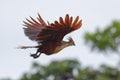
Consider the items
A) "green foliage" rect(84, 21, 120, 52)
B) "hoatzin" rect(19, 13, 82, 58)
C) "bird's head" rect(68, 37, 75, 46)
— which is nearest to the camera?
"hoatzin" rect(19, 13, 82, 58)

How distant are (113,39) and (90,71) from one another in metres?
6.75

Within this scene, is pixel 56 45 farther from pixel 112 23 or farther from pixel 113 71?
pixel 112 23

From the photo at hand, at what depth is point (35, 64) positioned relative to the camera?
49406 millimetres

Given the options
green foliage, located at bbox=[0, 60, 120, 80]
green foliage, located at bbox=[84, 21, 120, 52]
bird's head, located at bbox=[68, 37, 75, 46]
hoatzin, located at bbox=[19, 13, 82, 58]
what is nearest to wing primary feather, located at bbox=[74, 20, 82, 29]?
hoatzin, located at bbox=[19, 13, 82, 58]

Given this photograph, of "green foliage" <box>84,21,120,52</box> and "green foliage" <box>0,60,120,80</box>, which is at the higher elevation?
"green foliage" <box>84,21,120,52</box>

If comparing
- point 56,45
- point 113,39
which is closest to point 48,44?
point 56,45

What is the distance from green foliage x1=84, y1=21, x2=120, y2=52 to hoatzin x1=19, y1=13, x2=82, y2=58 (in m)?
54.2

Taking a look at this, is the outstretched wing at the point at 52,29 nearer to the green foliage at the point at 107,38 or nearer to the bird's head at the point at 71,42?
the bird's head at the point at 71,42

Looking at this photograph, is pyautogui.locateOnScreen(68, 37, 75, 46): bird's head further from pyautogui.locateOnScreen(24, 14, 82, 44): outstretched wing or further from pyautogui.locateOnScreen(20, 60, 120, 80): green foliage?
pyautogui.locateOnScreen(20, 60, 120, 80): green foliage

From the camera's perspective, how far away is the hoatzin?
521cm

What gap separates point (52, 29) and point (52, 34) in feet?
0.17

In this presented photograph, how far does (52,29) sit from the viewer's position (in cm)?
528

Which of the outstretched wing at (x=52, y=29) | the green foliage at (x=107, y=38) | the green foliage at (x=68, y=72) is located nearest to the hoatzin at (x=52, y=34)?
the outstretched wing at (x=52, y=29)

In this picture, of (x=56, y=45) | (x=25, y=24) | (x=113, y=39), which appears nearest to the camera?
(x=56, y=45)
